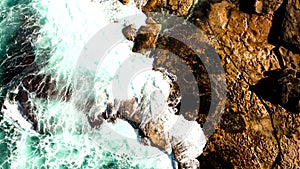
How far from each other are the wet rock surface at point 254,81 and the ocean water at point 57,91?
181 cm

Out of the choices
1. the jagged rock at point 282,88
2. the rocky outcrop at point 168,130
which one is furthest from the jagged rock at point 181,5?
the jagged rock at point 282,88

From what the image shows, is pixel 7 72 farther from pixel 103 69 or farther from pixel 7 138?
pixel 103 69

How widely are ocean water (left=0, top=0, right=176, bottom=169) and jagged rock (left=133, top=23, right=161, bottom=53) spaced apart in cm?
44

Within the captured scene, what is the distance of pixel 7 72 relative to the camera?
11586 mm

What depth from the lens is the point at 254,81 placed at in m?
10.9

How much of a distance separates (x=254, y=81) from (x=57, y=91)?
6123 mm

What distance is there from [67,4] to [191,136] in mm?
6263

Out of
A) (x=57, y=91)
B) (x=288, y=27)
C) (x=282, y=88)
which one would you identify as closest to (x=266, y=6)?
(x=288, y=27)

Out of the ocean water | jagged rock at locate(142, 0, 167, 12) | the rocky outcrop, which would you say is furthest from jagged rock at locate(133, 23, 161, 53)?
the rocky outcrop

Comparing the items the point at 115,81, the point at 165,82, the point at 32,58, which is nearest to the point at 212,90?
the point at 165,82

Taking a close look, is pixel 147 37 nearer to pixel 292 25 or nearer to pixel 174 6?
pixel 174 6

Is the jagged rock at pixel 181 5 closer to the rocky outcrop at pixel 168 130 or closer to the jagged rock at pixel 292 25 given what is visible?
the jagged rock at pixel 292 25

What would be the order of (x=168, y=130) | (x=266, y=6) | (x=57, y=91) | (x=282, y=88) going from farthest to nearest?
1. (x=57, y=91)
2. (x=168, y=130)
3. (x=266, y=6)
4. (x=282, y=88)

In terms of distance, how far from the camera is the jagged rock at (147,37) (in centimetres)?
1188
